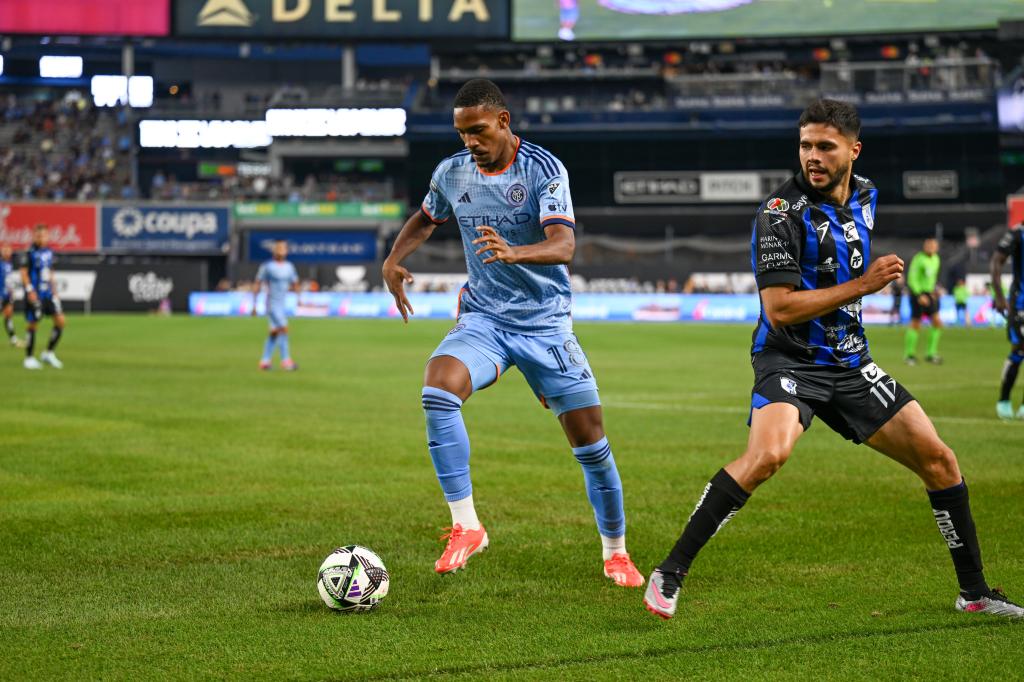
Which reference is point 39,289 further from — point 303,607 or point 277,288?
point 303,607

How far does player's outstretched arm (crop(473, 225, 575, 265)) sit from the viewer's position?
18.9 feet

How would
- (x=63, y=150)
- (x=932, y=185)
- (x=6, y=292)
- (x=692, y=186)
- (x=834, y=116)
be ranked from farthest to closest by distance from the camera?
(x=63, y=150) → (x=692, y=186) → (x=932, y=185) → (x=6, y=292) → (x=834, y=116)

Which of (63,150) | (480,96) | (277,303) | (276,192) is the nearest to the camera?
(480,96)

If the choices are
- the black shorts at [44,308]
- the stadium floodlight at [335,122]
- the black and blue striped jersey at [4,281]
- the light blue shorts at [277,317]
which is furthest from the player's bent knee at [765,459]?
the stadium floodlight at [335,122]

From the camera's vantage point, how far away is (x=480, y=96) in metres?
6.33

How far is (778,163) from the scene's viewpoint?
2402 inches

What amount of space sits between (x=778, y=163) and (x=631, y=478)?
2113 inches

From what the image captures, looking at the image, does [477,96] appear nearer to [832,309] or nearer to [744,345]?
[832,309]

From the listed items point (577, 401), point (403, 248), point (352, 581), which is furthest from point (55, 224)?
point (352, 581)

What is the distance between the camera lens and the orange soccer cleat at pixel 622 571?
617cm

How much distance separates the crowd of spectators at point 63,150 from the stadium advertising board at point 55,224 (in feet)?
11.5

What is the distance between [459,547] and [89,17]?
2511 inches

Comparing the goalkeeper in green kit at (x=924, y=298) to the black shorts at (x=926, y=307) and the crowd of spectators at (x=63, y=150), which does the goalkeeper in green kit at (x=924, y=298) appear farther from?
the crowd of spectators at (x=63, y=150)

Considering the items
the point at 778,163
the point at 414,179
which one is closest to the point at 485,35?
the point at 414,179
